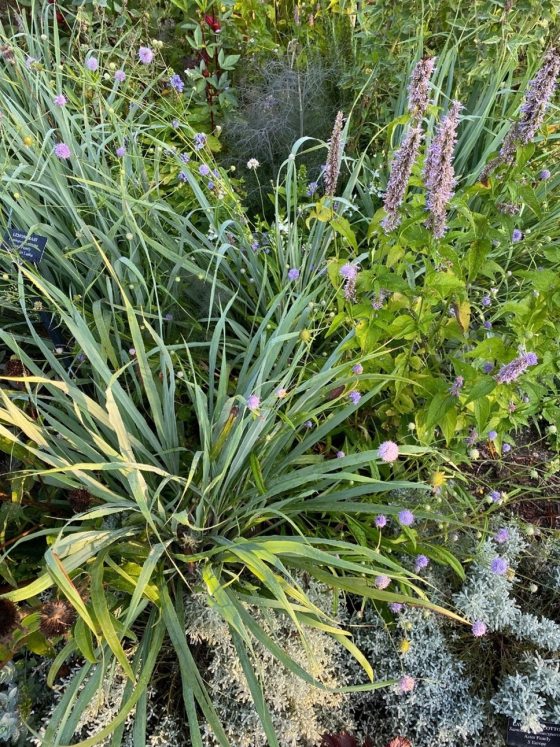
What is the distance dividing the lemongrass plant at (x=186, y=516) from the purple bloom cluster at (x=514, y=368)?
9.2 inches

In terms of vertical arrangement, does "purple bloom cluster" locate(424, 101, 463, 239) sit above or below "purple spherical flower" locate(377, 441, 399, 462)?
above

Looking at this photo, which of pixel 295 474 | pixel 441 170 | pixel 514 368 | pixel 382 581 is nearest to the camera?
pixel 441 170

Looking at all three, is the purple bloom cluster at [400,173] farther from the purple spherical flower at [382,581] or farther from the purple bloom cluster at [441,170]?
the purple spherical flower at [382,581]

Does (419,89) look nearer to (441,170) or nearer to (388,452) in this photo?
(441,170)

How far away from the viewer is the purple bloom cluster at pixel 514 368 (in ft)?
3.46

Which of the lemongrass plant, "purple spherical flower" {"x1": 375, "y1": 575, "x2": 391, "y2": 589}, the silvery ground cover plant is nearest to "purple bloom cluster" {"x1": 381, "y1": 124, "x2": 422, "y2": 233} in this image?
the silvery ground cover plant

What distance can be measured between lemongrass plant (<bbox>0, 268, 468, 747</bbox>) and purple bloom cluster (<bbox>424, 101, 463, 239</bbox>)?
14.2 inches

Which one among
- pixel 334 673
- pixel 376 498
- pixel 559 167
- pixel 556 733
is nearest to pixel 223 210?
pixel 376 498

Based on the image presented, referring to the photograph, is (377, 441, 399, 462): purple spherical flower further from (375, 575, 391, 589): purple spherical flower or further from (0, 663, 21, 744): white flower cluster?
(0, 663, 21, 744): white flower cluster

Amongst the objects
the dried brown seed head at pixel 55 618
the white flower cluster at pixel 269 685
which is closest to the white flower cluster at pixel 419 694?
the white flower cluster at pixel 269 685

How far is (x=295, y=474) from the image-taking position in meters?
1.28

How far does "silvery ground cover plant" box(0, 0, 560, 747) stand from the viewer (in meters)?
1.09

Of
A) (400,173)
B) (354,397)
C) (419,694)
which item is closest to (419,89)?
(400,173)

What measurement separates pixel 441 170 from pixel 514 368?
41 cm
